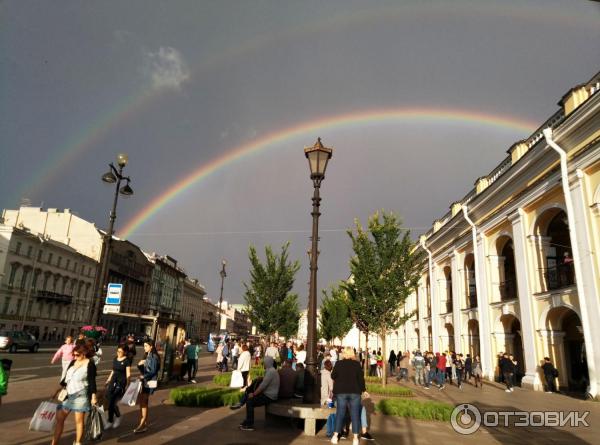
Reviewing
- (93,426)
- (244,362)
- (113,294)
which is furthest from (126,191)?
(93,426)

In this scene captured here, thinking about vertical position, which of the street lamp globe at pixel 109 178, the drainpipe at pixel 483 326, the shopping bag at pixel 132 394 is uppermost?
the street lamp globe at pixel 109 178

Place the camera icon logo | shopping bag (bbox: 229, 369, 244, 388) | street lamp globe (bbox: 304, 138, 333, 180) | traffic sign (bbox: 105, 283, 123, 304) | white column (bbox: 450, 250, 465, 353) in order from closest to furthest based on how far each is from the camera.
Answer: the camera icon logo < street lamp globe (bbox: 304, 138, 333, 180) < shopping bag (bbox: 229, 369, 244, 388) < traffic sign (bbox: 105, 283, 123, 304) < white column (bbox: 450, 250, 465, 353)

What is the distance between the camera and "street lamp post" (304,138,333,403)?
866 centimetres

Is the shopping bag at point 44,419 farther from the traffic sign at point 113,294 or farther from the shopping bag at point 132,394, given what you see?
the traffic sign at point 113,294

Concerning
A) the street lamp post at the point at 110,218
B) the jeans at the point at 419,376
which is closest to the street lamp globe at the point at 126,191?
the street lamp post at the point at 110,218

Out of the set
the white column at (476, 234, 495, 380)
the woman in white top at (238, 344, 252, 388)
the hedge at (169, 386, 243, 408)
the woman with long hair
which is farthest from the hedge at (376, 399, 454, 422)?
the white column at (476, 234, 495, 380)

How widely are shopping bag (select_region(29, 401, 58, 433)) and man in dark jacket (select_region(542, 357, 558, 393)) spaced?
18.4 meters

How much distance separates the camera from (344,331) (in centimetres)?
4506

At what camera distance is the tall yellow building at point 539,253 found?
1562cm

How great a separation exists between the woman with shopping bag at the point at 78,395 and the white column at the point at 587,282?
53.9 feet

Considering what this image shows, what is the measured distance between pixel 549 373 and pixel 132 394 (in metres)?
17.2

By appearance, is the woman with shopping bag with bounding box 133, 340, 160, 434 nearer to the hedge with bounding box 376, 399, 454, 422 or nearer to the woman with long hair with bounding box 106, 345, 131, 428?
the woman with long hair with bounding box 106, 345, 131, 428

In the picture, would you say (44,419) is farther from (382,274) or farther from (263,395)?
(382,274)

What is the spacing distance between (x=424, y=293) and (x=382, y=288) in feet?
60.9
